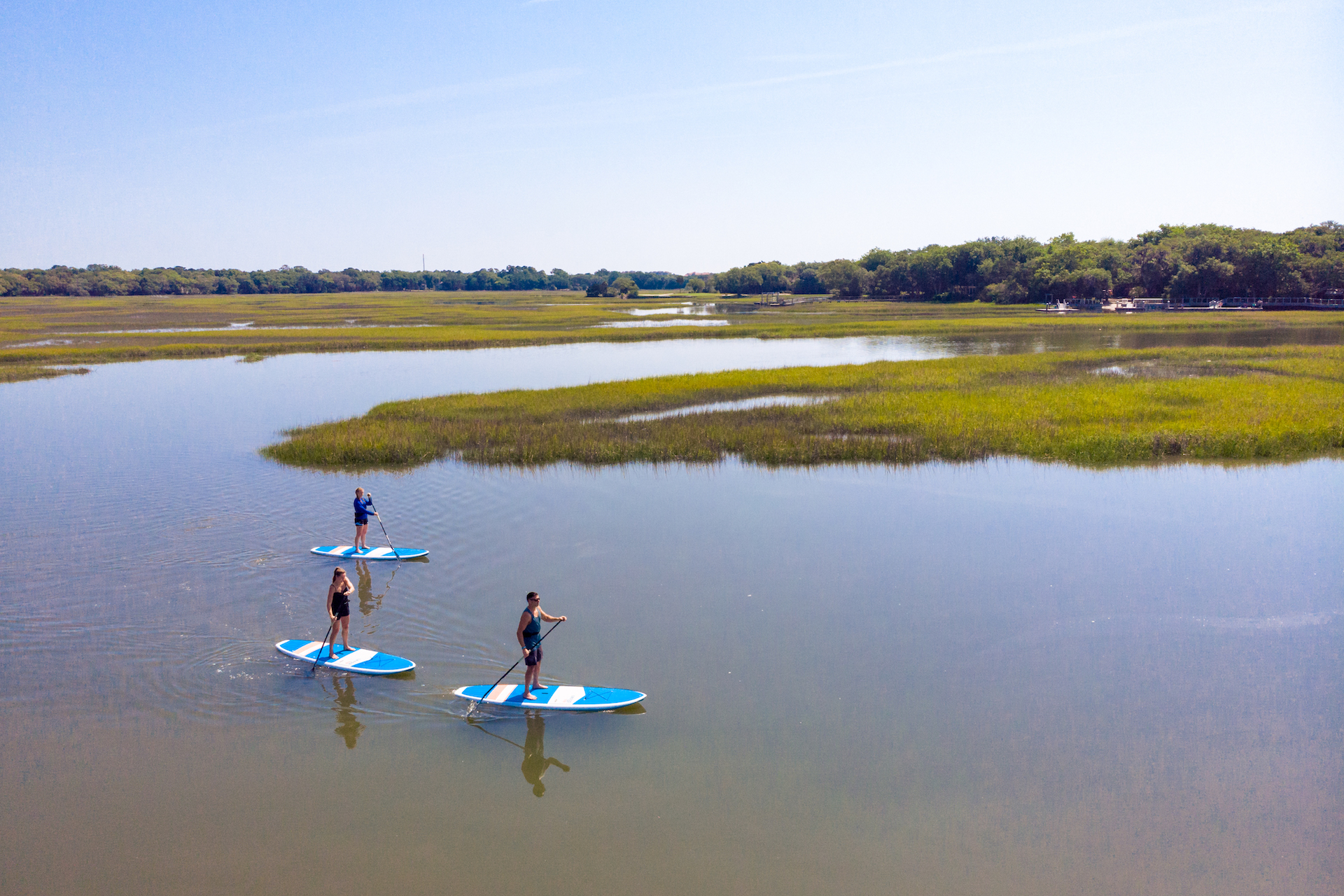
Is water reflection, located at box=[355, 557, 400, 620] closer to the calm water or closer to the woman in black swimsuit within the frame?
the calm water

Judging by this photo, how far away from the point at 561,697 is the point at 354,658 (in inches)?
167

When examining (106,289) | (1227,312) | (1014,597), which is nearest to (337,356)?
(1014,597)

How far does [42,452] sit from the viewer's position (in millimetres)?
32719

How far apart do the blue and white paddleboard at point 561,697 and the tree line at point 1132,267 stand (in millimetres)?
125407

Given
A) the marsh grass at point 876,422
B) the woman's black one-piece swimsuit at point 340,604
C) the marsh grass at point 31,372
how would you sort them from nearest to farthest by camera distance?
the woman's black one-piece swimsuit at point 340,604, the marsh grass at point 876,422, the marsh grass at point 31,372

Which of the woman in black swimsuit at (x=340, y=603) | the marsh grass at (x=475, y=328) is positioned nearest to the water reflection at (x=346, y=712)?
the woman in black swimsuit at (x=340, y=603)

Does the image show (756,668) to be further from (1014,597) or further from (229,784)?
(229,784)

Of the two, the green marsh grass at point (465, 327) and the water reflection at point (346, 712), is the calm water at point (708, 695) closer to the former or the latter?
the water reflection at point (346, 712)

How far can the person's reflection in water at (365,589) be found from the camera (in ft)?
58.2

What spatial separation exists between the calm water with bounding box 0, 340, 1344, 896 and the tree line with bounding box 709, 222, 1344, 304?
343 ft

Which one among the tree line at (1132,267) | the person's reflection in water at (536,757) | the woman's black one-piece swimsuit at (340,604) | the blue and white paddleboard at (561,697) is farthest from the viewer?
the tree line at (1132,267)

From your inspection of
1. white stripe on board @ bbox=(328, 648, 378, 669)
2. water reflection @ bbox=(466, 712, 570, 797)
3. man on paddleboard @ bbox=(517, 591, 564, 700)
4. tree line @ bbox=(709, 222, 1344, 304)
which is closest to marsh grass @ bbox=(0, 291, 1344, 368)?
tree line @ bbox=(709, 222, 1344, 304)

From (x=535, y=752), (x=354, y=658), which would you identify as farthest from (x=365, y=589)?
Result: (x=535, y=752)

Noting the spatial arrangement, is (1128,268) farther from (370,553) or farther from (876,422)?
(370,553)
